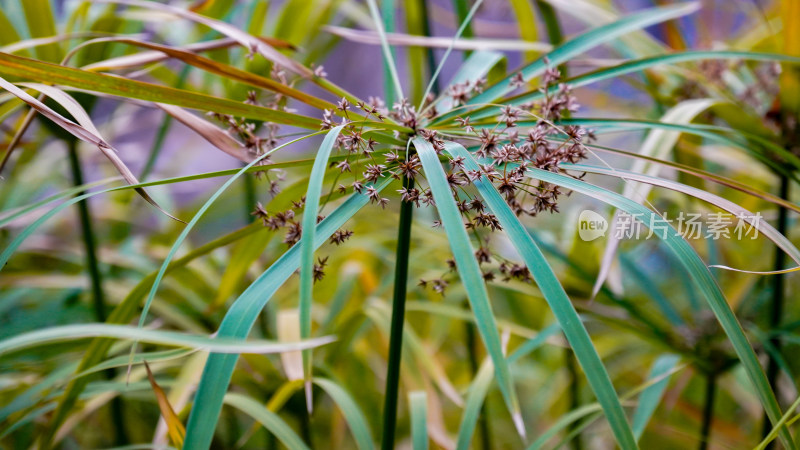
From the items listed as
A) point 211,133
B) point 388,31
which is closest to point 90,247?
point 211,133

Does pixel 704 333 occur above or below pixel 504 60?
below

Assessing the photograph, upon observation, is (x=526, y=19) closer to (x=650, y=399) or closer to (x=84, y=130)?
(x=650, y=399)

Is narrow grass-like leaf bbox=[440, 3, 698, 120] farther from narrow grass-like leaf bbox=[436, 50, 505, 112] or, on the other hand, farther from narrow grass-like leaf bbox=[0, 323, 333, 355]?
narrow grass-like leaf bbox=[0, 323, 333, 355]

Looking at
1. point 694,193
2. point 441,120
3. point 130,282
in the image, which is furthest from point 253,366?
point 694,193

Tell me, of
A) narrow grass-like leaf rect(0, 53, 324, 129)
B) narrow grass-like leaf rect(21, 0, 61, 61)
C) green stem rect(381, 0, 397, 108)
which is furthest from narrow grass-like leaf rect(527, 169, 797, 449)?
narrow grass-like leaf rect(21, 0, 61, 61)

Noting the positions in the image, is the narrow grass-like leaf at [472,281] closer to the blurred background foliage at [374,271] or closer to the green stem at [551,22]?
the blurred background foliage at [374,271]

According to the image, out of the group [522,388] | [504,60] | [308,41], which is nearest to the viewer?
[504,60]

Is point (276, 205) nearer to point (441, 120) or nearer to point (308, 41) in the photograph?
point (441, 120)

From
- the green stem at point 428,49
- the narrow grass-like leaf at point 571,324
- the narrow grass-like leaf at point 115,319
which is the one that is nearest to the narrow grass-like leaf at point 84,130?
the narrow grass-like leaf at point 115,319
